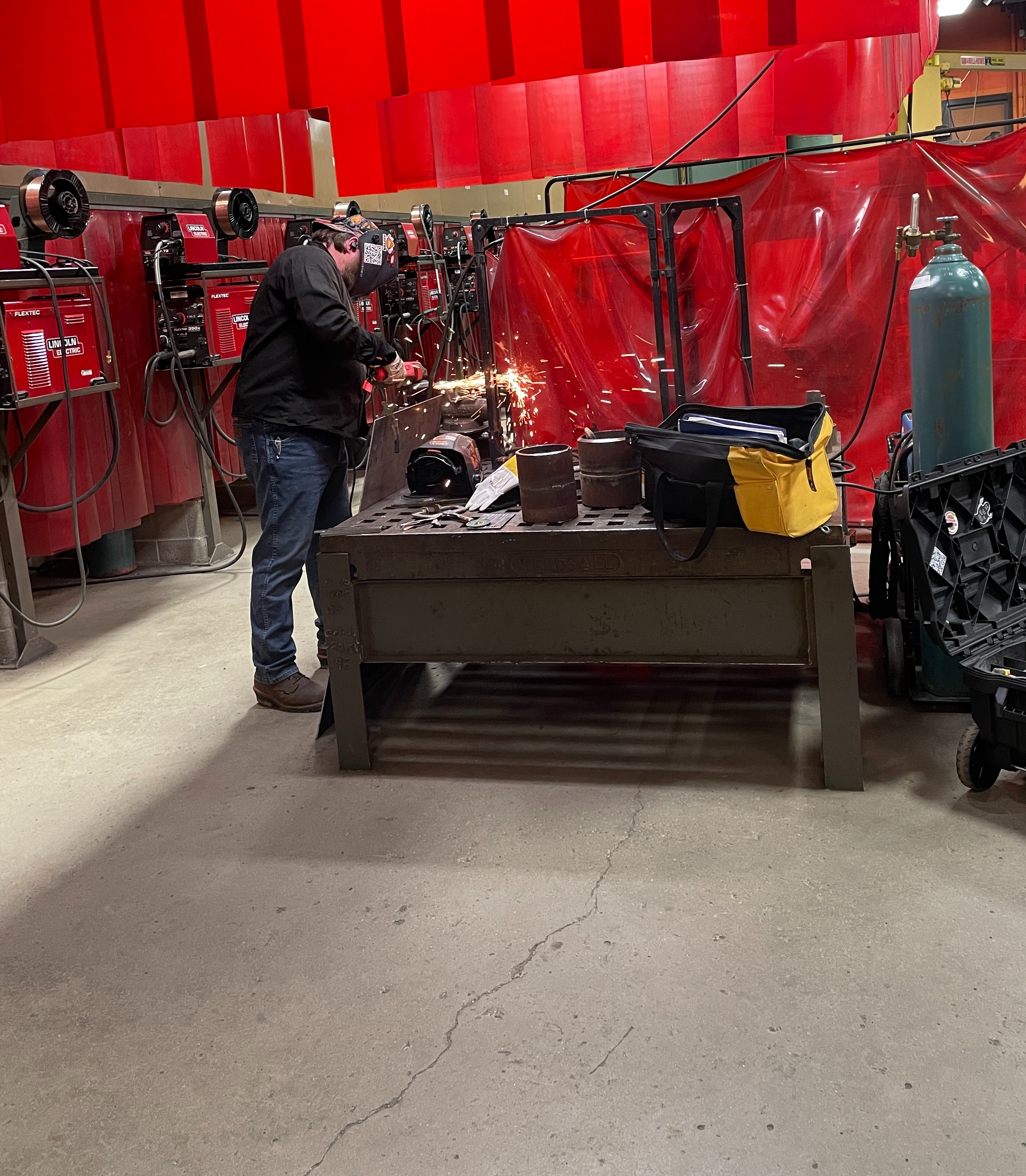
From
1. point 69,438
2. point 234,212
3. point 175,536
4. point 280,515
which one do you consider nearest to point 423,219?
point 234,212

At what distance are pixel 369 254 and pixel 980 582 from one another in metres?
2.10

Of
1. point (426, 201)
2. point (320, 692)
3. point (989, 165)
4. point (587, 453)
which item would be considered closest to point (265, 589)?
point (320, 692)

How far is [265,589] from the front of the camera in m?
3.64

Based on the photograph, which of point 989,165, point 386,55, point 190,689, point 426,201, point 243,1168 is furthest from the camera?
point 426,201

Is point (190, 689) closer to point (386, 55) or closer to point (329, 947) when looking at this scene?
point (329, 947)

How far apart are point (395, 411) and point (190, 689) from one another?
131 cm

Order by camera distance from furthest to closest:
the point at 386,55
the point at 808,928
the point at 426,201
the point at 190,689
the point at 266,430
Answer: the point at 426,201, the point at 190,689, the point at 266,430, the point at 386,55, the point at 808,928

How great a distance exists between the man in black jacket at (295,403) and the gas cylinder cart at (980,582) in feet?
5.59

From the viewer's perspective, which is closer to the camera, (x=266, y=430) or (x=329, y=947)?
(x=329, y=947)

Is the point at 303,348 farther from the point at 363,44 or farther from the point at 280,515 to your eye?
the point at 363,44

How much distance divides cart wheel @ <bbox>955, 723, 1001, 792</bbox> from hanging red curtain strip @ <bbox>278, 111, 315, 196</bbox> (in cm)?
638

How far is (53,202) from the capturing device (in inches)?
174

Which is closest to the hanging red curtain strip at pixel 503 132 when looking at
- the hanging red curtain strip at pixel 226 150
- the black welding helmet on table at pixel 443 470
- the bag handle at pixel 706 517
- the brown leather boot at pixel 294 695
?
the hanging red curtain strip at pixel 226 150

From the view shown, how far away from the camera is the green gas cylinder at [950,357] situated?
3.07 meters
